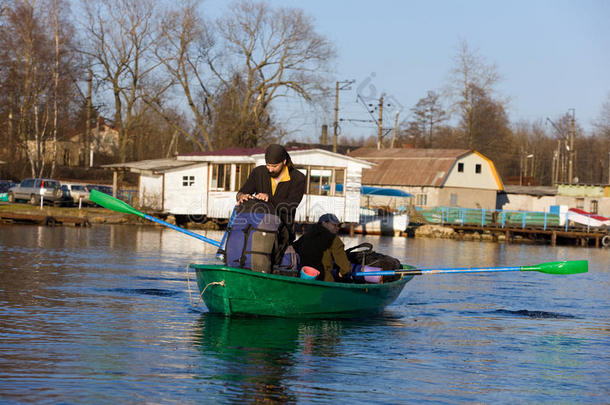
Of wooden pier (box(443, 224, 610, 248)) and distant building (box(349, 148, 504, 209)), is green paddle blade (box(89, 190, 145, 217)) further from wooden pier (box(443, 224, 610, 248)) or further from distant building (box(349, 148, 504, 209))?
distant building (box(349, 148, 504, 209))

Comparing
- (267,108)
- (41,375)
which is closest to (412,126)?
(267,108)

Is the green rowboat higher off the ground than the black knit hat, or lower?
lower

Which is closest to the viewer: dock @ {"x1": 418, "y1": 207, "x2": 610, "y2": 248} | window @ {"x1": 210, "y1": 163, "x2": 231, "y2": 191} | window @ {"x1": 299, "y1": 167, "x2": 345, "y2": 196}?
window @ {"x1": 299, "y1": 167, "x2": 345, "y2": 196}

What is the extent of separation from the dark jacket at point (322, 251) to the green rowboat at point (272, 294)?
0.41 m

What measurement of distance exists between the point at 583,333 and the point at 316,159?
26.1 meters

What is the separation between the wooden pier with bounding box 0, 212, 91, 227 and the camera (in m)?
35.2

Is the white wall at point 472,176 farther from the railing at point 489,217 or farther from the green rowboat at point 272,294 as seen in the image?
the green rowboat at point 272,294

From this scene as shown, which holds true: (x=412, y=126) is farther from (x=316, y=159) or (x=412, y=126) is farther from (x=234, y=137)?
(x=316, y=159)

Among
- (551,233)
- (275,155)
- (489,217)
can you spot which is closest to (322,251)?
(275,155)

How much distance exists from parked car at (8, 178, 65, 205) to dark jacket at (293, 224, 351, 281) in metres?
34.4

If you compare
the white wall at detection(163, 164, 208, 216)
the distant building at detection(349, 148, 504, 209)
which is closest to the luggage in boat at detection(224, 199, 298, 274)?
the white wall at detection(163, 164, 208, 216)

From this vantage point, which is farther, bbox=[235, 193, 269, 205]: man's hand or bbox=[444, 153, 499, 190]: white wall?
bbox=[444, 153, 499, 190]: white wall

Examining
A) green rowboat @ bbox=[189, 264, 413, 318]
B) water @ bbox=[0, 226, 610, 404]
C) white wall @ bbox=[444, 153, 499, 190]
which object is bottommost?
water @ bbox=[0, 226, 610, 404]

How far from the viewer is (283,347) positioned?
33.4 ft
